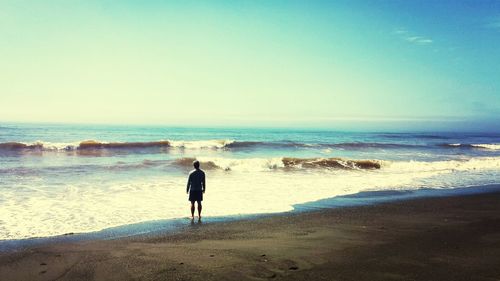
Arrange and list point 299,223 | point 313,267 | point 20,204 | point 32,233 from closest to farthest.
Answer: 1. point 313,267
2. point 32,233
3. point 299,223
4. point 20,204

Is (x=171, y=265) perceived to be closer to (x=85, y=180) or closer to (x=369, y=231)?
(x=369, y=231)

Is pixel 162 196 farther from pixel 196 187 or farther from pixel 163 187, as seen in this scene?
pixel 196 187

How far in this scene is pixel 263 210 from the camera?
10281 millimetres

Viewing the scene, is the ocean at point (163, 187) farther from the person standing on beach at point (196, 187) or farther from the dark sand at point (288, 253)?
the dark sand at point (288, 253)

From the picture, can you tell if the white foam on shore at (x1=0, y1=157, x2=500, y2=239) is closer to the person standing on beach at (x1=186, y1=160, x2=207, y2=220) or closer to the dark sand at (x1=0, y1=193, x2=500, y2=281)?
the person standing on beach at (x1=186, y1=160, x2=207, y2=220)

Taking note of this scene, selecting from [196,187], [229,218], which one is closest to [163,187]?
[196,187]

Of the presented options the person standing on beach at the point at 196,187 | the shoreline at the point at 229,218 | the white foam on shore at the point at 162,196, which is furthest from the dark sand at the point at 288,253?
the white foam on shore at the point at 162,196

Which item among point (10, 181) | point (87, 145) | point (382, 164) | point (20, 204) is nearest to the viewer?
point (20, 204)

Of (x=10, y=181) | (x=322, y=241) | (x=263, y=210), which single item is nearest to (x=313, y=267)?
(x=322, y=241)

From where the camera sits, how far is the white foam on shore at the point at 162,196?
8.78 meters

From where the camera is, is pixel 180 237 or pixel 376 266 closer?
pixel 376 266

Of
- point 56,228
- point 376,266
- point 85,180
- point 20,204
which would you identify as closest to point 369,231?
point 376,266

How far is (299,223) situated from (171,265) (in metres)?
3.79

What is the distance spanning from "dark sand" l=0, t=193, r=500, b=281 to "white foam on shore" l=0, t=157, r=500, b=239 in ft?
5.02
